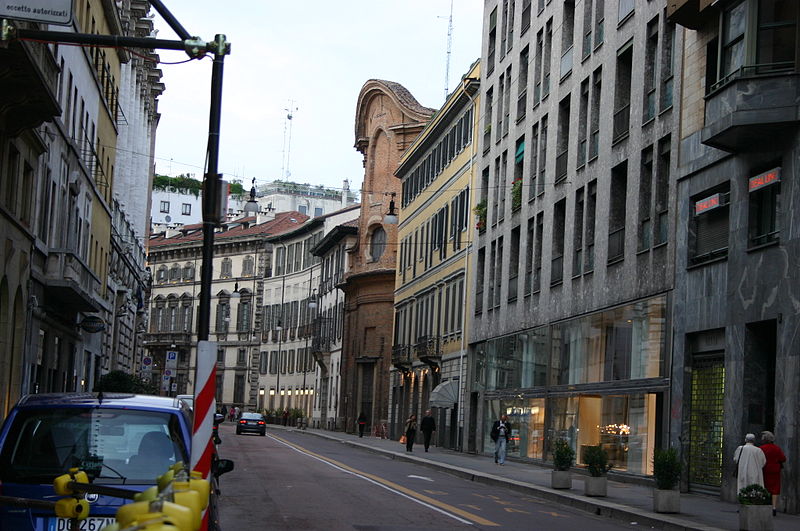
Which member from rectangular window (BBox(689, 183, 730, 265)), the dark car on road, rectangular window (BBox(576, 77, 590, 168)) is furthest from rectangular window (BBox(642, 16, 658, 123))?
the dark car on road

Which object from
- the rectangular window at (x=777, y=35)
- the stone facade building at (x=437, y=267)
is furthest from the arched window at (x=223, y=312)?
the rectangular window at (x=777, y=35)

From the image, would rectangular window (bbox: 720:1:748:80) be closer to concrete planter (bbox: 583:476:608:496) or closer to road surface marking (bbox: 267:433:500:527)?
concrete planter (bbox: 583:476:608:496)

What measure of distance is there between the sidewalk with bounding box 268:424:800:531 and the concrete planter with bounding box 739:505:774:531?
705mm

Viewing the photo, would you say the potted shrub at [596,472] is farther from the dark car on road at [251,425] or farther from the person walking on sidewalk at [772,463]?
the dark car on road at [251,425]

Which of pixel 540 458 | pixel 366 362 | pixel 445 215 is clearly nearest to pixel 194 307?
pixel 366 362

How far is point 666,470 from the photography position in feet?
70.2

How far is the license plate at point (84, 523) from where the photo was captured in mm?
7953

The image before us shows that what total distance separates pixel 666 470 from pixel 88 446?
47.5 ft

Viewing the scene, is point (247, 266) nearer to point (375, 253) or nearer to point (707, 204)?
point (375, 253)

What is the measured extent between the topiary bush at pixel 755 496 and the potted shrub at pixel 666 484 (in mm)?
2988

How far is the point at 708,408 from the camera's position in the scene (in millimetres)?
27500

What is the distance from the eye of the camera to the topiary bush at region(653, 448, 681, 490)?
21344 millimetres

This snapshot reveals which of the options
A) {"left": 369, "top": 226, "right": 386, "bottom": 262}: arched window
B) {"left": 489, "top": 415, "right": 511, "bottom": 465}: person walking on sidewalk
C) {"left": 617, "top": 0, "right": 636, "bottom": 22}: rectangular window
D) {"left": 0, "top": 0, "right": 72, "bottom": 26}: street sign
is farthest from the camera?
{"left": 369, "top": 226, "right": 386, "bottom": 262}: arched window

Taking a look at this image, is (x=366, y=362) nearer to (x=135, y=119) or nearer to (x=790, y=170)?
(x=135, y=119)
